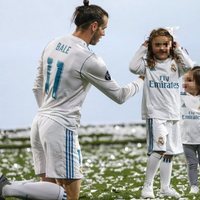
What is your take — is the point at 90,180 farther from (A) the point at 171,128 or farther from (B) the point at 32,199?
(B) the point at 32,199

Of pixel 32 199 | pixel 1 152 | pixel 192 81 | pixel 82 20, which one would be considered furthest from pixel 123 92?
pixel 1 152

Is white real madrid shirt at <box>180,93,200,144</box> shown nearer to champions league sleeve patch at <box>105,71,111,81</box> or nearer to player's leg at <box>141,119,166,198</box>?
player's leg at <box>141,119,166,198</box>

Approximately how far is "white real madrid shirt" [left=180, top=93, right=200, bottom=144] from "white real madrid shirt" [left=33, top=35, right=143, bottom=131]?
4549 millimetres

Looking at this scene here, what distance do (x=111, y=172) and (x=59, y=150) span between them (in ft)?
35.8

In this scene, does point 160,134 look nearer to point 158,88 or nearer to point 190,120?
point 158,88

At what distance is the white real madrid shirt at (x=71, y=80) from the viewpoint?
838 cm

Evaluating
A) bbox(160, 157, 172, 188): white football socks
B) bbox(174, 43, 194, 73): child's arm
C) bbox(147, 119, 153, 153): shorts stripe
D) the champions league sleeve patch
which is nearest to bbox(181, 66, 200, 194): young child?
bbox(160, 157, 172, 188): white football socks

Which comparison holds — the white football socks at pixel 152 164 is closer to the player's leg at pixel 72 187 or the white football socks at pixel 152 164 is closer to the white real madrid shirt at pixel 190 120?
the white real madrid shirt at pixel 190 120

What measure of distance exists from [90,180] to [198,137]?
13.4ft

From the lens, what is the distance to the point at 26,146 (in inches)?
1271

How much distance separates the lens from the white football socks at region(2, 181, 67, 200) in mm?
8297

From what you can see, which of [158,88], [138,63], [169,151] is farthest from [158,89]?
[169,151]

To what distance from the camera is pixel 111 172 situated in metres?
19.2

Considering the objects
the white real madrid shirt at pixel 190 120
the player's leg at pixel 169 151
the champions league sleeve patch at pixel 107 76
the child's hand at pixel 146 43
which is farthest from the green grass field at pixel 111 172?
the champions league sleeve patch at pixel 107 76
